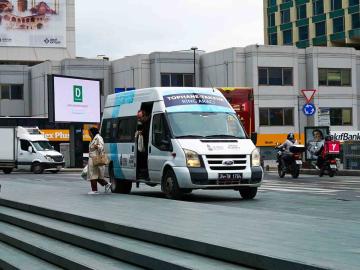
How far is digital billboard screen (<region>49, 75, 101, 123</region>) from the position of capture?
4831 cm

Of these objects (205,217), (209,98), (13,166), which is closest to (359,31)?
(13,166)

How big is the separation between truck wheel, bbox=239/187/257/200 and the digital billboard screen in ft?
116

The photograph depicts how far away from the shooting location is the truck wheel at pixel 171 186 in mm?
13453

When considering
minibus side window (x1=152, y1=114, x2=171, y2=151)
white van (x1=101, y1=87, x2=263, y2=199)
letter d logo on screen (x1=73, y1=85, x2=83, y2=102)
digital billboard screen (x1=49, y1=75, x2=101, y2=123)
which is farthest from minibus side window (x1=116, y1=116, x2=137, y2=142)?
letter d logo on screen (x1=73, y1=85, x2=83, y2=102)

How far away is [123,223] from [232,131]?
22.2 ft

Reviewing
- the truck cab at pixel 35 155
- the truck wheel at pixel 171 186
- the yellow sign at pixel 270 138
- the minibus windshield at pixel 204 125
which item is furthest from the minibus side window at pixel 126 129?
the yellow sign at pixel 270 138

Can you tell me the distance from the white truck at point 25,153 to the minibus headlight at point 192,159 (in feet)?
97.0

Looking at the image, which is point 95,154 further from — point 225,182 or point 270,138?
point 270,138

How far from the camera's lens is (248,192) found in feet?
→ 47.2

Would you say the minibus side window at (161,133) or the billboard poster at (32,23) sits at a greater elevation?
the billboard poster at (32,23)

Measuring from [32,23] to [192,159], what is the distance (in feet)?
253

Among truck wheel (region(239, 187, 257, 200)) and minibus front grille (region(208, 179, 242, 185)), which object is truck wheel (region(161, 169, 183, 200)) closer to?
minibus front grille (region(208, 179, 242, 185))

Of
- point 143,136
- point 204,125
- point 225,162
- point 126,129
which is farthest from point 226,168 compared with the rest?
point 126,129

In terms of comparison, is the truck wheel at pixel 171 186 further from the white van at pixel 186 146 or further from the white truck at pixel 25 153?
the white truck at pixel 25 153
